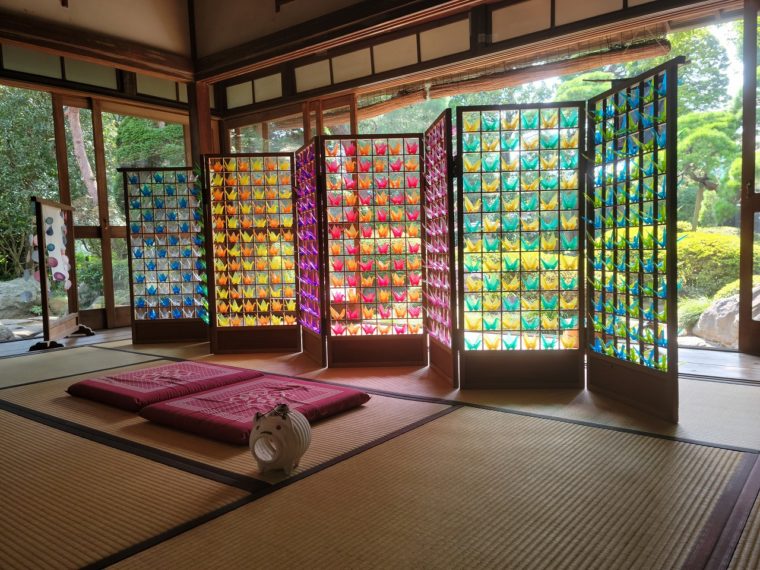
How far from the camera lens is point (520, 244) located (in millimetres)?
3887

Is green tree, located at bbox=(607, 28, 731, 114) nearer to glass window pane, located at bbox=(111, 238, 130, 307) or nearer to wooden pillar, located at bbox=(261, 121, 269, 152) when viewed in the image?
wooden pillar, located at bbox=(261, 121, 269, 152)

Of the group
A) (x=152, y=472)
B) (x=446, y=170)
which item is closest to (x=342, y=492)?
(x=152, y=472)

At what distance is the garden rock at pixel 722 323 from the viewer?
18.1 ft

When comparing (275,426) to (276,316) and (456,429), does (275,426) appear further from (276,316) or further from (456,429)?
(276,316)

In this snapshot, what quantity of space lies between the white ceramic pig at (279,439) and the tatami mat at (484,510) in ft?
0.40

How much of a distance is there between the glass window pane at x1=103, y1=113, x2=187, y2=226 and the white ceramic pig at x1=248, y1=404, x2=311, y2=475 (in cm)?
555

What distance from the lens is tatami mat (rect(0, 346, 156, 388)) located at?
179 inches

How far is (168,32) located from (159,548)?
5.46m

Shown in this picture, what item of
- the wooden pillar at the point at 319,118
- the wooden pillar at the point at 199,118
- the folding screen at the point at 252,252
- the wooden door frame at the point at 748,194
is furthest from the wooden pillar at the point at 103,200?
the wooden door frame at the point at 748,194

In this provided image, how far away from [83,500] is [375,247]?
2882 mm

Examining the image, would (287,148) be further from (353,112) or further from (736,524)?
(736,524)

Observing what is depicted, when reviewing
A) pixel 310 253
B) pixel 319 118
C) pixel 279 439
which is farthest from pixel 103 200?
pixel 279 439

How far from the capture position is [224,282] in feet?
18.1

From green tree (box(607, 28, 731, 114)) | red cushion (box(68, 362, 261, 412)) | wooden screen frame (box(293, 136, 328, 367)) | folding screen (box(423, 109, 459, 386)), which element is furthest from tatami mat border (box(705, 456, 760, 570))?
green tree (box(607, 28, 731, 114))
